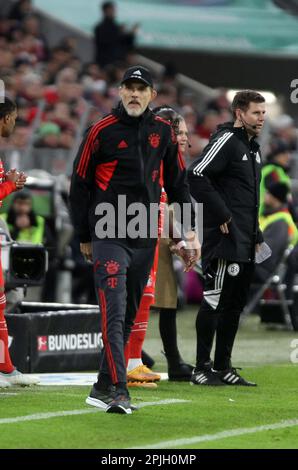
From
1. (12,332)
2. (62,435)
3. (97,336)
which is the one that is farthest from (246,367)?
(62,435)

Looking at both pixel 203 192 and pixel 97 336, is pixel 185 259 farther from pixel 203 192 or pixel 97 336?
pixel 97 336

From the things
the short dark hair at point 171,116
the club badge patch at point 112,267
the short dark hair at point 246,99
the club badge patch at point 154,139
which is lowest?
the club badge patch at point 112,267

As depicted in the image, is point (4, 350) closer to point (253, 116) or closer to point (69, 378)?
point (69, 378)

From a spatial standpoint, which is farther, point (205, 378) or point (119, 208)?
point (205, 378)

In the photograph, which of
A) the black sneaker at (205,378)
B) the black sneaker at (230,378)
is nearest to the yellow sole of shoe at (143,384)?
the black sneaker at (205,378)

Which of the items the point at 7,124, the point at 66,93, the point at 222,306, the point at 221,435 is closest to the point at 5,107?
the point at 7,124

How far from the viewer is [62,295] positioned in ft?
52.5

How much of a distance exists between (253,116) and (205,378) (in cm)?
184

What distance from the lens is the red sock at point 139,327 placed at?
970 cm

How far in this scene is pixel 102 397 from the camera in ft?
26.6

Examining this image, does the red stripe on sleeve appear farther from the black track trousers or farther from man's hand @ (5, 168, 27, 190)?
the black track trousers

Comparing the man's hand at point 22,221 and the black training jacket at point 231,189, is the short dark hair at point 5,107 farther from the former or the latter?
the man's hand at point 22,221

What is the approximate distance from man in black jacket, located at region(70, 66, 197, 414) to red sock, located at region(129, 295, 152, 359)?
1462 mm

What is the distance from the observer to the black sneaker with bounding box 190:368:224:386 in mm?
9766
